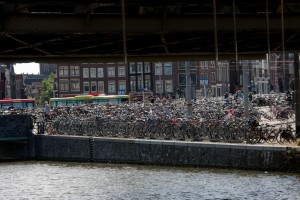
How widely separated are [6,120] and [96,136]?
306 inches

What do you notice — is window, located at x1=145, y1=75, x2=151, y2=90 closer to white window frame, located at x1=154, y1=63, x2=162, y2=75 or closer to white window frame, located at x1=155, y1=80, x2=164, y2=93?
white window frame, located at x1=155, y1=80, x2=164, y2=93

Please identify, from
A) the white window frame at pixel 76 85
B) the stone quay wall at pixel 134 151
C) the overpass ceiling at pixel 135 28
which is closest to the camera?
the overpass ceiling at pixel 135 28

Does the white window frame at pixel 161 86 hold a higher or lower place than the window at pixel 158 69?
lower

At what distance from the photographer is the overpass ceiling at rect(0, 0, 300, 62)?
2103 cm

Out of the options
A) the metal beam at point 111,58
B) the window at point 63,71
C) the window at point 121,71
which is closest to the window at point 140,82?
the window at point 121,71

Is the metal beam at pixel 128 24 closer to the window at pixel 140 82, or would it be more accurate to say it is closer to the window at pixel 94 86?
the window at pixel 140 82

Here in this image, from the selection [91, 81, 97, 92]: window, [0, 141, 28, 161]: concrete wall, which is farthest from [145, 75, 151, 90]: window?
[0, 141, 28, 161]: concrete wall

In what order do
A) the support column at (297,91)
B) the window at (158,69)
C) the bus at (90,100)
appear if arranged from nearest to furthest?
1. the support column at (297,91)
2. the bus at (90,100)
3. the window at (158,69)

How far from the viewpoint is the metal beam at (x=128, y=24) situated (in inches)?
814

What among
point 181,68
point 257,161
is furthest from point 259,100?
point 181,68

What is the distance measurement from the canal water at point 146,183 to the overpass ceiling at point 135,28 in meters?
5.41

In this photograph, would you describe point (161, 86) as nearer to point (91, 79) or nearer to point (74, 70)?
point (91, 79)

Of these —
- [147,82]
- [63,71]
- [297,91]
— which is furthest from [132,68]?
[297,91]

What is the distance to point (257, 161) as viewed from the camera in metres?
37.7
